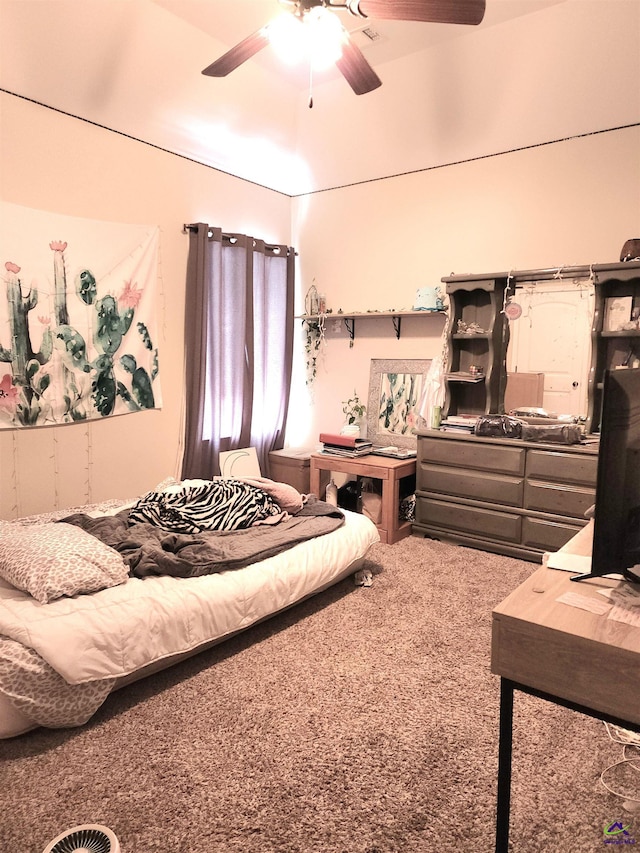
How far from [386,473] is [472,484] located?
58 centimetres

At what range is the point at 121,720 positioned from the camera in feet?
6.68

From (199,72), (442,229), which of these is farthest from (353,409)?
(199,72)

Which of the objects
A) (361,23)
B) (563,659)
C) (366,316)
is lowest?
(563,659)

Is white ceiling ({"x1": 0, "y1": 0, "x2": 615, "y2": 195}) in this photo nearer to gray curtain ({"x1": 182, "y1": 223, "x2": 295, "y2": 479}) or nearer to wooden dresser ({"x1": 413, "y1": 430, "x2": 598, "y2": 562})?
gray curtain ({"x1": 182, "y1": 223, "x2": 295, "y2": 479})

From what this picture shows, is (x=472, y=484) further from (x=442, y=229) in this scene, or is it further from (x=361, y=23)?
(x=361, y=23)

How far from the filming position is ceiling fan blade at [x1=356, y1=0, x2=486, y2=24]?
6.97 feet

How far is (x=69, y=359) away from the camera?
355 centimetres

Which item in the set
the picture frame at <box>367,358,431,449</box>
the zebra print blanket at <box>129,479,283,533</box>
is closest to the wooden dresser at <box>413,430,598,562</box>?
the picture frame at <box>367,358,431,449</box>

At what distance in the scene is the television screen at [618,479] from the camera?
4.02ft

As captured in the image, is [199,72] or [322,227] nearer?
[199,72]

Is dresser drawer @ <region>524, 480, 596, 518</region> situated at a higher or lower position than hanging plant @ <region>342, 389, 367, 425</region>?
lower

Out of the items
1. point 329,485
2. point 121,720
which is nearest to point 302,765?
point 121,720

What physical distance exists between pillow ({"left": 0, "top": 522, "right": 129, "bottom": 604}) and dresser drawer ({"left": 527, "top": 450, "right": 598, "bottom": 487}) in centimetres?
247

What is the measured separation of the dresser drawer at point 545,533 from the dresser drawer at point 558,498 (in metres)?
0.08
